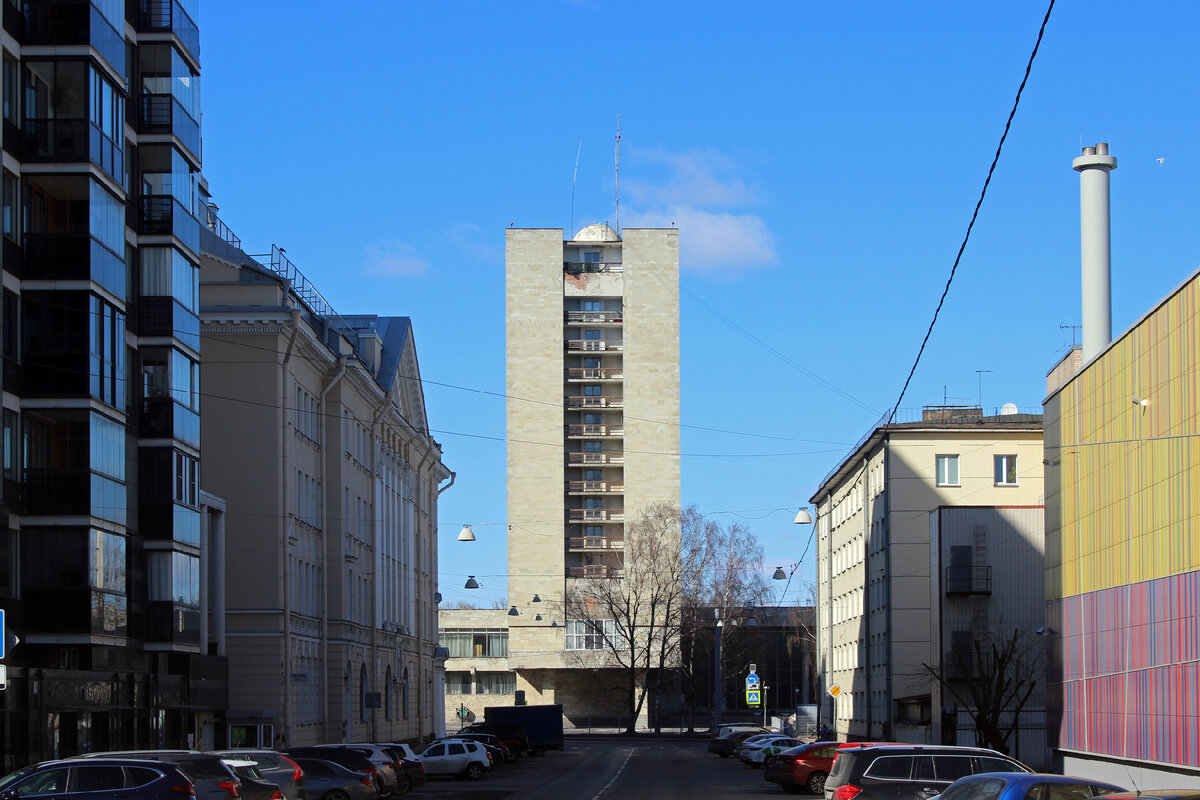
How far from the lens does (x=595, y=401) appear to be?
10062 cm

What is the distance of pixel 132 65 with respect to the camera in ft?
126

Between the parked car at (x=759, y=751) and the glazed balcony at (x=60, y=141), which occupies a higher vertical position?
the glazed balcony at (x=60, y=141)

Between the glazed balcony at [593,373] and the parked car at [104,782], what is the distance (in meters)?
82.0

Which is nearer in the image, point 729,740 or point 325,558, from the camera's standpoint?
point 325,558

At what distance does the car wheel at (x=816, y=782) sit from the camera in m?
36.6

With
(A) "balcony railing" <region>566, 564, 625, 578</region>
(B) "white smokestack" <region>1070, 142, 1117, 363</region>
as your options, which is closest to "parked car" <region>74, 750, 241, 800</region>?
(B) "white smokestack" <region>1070, 142, 1117, 363</region>

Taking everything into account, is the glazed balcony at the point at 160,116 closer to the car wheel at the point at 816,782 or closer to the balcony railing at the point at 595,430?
the car wheel at the point at 816,782

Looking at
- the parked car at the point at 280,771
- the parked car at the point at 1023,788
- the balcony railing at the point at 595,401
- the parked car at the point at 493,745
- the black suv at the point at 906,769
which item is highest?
the balcony railing at the point at 595,401

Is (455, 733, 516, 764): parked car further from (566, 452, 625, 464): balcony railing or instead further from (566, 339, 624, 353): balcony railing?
(566, 339, 624, 353): balcony railing

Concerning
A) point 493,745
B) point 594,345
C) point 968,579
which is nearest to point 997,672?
point 968,579

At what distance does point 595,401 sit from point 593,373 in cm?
191

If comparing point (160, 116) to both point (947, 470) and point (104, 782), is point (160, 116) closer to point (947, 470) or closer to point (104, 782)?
point (104, 782)

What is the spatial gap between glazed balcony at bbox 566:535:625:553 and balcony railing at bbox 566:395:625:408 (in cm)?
887

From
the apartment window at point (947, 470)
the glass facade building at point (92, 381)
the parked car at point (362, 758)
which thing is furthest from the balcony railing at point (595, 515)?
the parked car at point (362, 758)
